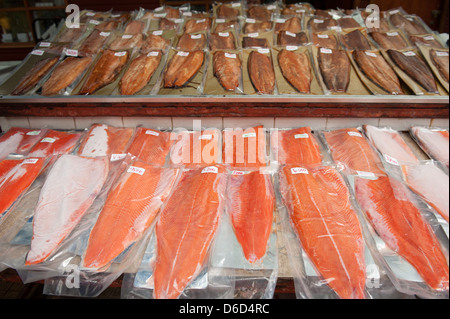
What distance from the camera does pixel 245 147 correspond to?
7.08ft

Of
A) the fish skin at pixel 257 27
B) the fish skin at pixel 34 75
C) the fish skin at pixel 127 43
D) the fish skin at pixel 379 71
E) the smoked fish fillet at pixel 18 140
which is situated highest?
the fish skin at pixel 257 27

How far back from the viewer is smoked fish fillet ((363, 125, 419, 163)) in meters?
2.01

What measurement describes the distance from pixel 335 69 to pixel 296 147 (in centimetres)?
88

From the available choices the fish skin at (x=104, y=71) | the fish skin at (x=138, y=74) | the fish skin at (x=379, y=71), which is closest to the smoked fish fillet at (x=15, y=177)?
the fish skin at (x=104, y=71)

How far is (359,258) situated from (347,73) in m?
1.68

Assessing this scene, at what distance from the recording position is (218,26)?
11.1 ft

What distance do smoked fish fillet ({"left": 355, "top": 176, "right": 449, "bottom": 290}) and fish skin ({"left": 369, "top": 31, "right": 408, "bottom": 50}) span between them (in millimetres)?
1714

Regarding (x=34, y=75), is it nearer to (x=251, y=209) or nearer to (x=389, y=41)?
(x=251, y=209)

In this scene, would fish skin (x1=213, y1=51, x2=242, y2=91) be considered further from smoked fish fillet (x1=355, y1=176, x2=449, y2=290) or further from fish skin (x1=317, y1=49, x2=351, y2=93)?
smoked fish fillet (x1=355, y1=176, x2=449, y2=290)

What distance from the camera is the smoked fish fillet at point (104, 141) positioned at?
2184 millimetres

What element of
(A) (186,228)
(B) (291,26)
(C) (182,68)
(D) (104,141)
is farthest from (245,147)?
(B) (291,26)

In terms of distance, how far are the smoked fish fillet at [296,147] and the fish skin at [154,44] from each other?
1507 millimetres

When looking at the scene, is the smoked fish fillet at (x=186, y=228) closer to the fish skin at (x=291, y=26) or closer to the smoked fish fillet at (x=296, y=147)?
the smoked fish fillet at (x=296, y=147)
